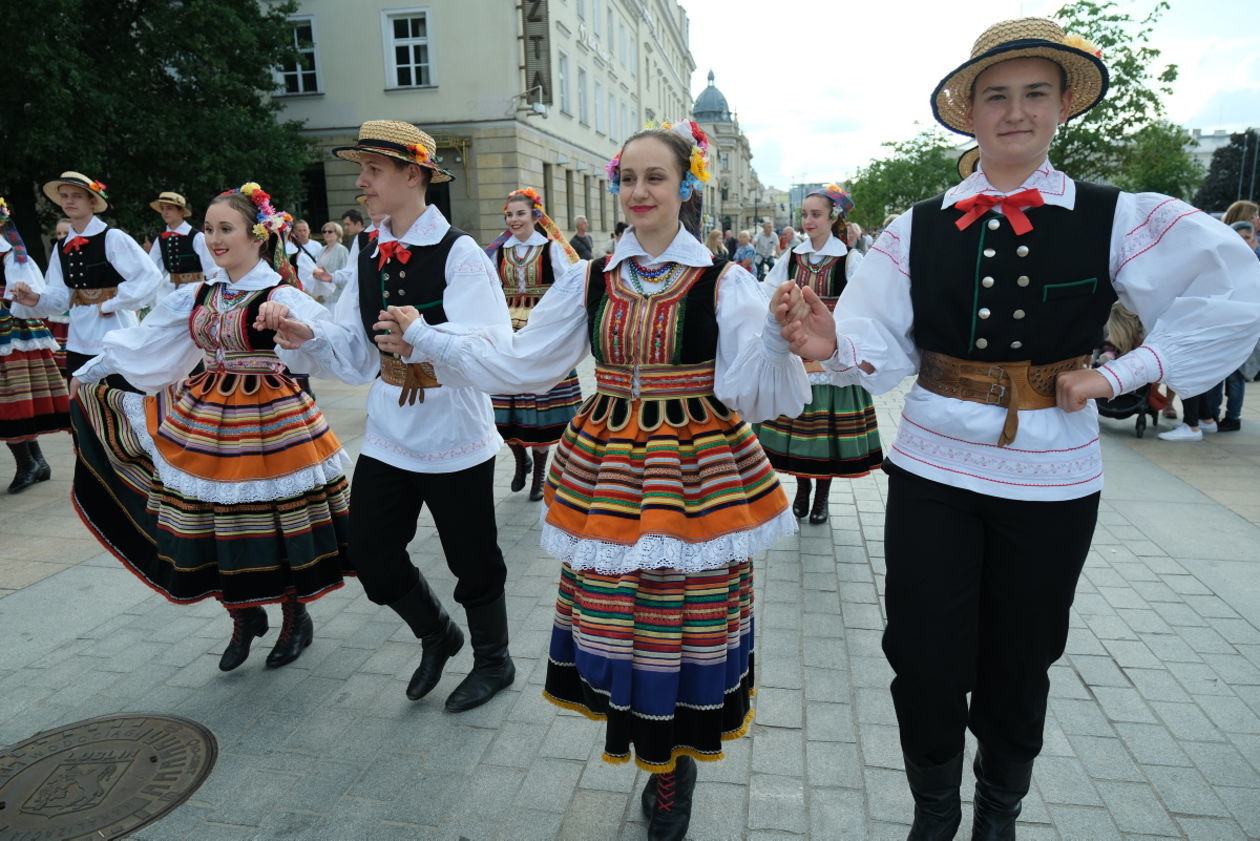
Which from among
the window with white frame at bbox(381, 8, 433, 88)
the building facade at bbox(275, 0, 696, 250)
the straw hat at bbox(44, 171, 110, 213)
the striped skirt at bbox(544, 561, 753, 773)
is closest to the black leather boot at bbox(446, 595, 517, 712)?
the striped skirt at bbox(544, 561, 753, 773)

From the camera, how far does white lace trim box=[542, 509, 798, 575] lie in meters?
2.35

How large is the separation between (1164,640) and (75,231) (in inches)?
301

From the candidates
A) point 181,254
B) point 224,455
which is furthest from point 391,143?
point 181,254

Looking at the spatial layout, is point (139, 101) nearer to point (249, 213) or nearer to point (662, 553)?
point (249, 213)

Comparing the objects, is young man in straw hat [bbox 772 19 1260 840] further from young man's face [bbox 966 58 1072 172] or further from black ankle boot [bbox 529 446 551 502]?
black ankle boot [bbox 529 446 551 502]

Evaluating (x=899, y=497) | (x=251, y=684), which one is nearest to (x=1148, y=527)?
(x=899, y=497)

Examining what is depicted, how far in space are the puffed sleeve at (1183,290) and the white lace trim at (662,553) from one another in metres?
1.04

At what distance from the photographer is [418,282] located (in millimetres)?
3262

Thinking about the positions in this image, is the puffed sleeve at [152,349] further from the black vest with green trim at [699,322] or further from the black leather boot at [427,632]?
the black vest with green trim at [699,322]

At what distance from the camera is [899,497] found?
2438 mm

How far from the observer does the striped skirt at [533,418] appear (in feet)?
20.9

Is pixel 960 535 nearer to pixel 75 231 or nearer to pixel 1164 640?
pixel 1164 640

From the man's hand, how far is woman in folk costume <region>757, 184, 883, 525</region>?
127 inches

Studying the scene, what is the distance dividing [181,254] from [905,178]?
49.6 m
